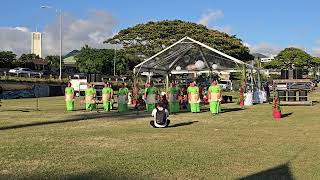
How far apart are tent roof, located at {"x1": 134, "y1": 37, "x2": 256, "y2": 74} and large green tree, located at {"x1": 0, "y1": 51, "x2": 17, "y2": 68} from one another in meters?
60.8

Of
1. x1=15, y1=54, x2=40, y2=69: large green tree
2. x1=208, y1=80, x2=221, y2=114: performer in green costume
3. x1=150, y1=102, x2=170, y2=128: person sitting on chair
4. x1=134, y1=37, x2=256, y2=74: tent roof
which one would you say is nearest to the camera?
x1=150, y1=102, x2=170, y2=128: person sitting on chair

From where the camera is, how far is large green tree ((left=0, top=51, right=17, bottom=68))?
92.4m

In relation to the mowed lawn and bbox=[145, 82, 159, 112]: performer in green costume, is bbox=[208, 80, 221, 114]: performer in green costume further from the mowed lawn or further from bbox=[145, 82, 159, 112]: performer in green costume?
the mowed lawn

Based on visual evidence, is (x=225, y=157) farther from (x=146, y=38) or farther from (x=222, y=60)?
(x=146, y=38)

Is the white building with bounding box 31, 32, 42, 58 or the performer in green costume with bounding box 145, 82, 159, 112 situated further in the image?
the white building with bounding box 31, 32, 42, 58

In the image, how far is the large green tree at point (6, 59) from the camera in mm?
92438

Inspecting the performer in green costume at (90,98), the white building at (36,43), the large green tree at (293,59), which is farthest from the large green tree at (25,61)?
the performer in green costume at (90,98)

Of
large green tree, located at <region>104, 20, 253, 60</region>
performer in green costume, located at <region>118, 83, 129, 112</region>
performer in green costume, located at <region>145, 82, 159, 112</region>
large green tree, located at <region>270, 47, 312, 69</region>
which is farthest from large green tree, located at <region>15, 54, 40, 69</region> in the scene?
performer in green costume, located at <region>145, 82, 159, 112</region>

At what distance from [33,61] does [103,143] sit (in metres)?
102

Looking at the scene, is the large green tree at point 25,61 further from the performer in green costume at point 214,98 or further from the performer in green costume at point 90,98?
the performer in green costume at point 214,98

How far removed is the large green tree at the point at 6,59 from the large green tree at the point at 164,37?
113 feet

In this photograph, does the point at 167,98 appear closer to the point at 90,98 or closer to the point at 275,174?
the point at 90,98

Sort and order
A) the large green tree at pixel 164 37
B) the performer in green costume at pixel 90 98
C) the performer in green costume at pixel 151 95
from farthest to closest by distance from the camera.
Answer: the large green tree at pixel 164 37, the performer in green costume at pixel 90 98, the performer in green costume at pixel 151 95

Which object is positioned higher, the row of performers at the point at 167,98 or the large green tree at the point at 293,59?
the large green tree at the point at 293,59
